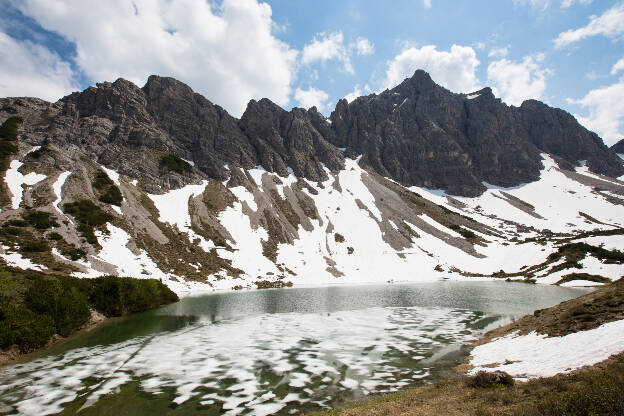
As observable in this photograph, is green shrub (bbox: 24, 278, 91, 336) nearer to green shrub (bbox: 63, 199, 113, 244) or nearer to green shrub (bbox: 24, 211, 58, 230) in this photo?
green shrub (bbox: 63, 199, 113, 244)

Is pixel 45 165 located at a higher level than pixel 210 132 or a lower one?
lower

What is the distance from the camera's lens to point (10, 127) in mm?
100875

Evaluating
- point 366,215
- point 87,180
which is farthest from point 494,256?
point 87,180

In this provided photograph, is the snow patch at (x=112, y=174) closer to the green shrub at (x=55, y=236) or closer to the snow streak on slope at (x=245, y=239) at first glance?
the snow streak on slope at (x=245, y=239)

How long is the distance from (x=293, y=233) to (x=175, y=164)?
5373 cm

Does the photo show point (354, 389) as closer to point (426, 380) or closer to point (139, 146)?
→ point (426, 380)

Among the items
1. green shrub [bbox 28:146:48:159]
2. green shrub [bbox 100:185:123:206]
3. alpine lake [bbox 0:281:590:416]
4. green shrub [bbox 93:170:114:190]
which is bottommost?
alpine lake [bbox 0:281:590:416]

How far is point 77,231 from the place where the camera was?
65.7 meters

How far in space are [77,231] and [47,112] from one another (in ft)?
287

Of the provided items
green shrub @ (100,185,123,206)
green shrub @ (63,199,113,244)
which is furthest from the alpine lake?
green shrub @ (100,185,123,206)

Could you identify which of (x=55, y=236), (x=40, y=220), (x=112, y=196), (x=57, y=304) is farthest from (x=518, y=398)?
(x=112, y=196)

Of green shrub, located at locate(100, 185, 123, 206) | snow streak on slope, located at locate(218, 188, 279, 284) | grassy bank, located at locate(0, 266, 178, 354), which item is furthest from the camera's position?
snow streak on slope, located at locate(218, 188, 279, 284)

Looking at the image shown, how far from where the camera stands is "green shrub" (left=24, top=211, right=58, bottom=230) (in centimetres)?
6145

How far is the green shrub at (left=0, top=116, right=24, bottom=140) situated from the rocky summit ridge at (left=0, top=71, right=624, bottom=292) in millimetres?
813
